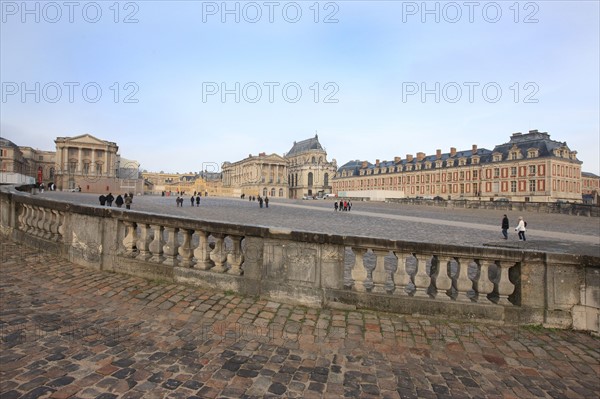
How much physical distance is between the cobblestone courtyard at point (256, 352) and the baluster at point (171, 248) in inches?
20.9

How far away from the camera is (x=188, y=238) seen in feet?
16.9

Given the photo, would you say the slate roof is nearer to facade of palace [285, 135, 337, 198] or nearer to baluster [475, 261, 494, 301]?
facade of palace [285, 135, 337, 198]

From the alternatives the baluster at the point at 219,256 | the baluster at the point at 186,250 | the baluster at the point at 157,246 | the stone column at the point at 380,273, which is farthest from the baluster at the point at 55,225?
the stone column at the point at 380,273

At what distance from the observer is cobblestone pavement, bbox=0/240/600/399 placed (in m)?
2.85

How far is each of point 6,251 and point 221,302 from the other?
5.58 m

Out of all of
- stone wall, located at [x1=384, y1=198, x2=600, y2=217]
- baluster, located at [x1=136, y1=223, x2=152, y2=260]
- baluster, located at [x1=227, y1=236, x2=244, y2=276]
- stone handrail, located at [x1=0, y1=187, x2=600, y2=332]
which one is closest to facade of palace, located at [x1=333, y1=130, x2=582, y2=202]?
stone wall, located at [x1=384, y1=198, x2=600, y2=217]

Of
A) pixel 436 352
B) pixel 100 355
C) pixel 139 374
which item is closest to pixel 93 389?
pixel 139 374

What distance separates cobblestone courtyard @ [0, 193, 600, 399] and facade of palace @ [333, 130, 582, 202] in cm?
7146

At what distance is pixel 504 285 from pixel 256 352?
3130mm

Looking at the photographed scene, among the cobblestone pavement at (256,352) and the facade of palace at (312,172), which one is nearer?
the cobblestone pavement at (256,352)

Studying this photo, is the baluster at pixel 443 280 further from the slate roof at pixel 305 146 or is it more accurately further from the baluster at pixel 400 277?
the slate roof at pixel 305 146

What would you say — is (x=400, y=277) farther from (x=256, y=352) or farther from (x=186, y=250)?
(x=186, y=250)

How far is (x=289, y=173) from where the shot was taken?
14000 centimetres

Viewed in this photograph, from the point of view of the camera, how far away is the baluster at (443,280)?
4266 mm
